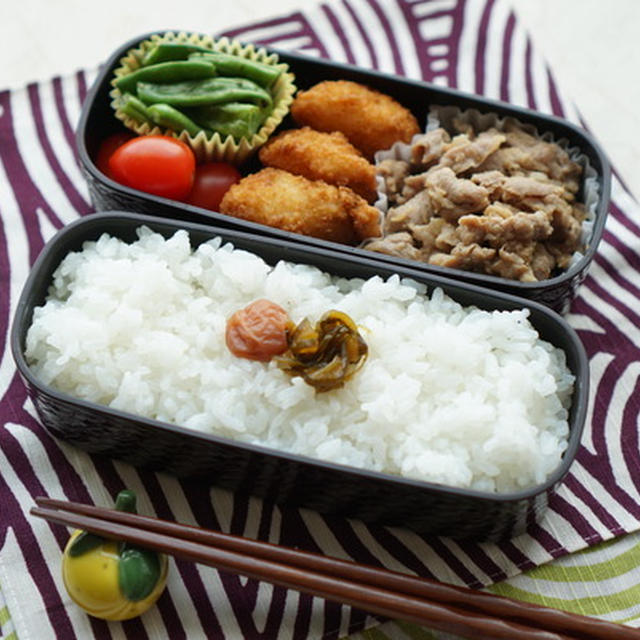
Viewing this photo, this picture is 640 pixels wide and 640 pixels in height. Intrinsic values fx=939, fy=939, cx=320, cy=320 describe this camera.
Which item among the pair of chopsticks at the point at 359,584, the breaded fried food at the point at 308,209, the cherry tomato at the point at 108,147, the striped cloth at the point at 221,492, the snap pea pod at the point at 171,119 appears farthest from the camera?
the cherry tomato at the point at 108,147

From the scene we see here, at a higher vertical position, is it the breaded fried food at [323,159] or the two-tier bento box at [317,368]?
the breaded fried food at [323,159]

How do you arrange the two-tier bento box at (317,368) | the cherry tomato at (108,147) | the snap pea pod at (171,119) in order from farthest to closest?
the cherry tomato at (108,147)
the snap pea pod at (171,119)
the two-tier bento box at (317,368)

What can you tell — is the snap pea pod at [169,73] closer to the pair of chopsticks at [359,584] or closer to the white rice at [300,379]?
the white rice at [300,379]

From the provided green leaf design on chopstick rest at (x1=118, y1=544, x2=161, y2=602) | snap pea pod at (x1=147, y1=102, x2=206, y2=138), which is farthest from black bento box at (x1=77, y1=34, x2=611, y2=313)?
green leaf design on chopstick rest at (x1=118, y1=544, x2=161, y2=602)

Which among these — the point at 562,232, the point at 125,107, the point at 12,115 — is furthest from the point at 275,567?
the point at 12,115

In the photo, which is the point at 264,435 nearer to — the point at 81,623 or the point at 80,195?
the point at 81,623

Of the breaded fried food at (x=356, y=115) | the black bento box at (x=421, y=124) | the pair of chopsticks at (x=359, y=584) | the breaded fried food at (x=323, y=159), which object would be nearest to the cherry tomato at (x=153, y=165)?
the black bento box at (x=421, y=124)
